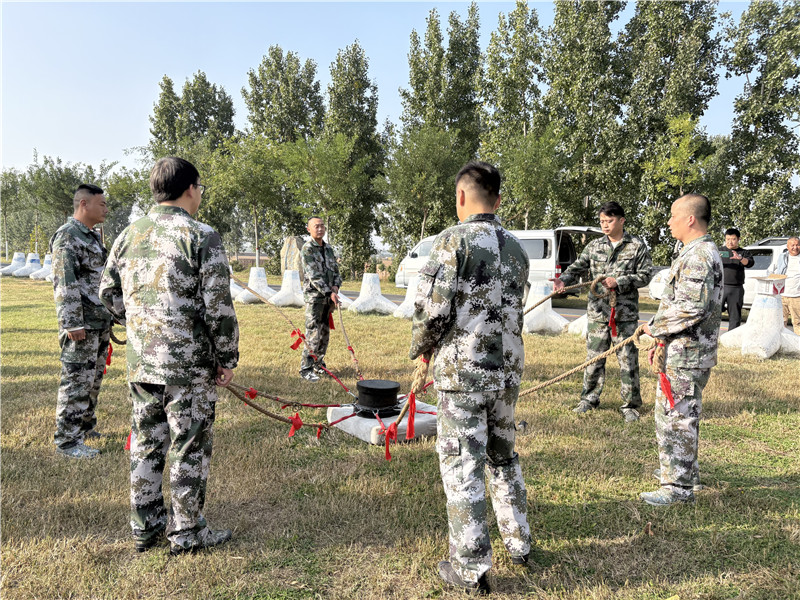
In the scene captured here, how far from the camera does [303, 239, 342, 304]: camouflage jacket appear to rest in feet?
21.0

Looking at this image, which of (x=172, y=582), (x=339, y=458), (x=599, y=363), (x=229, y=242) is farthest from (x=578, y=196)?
(x=229, y=242)

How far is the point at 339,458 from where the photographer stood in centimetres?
417

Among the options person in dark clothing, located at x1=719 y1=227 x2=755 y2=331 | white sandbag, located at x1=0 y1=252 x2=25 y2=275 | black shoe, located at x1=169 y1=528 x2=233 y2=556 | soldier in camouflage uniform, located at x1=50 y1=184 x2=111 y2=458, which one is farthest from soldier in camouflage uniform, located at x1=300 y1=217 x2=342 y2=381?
white sandbag, located at x1=0 y1=252 x2=25 y2=275

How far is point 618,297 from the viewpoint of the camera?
17.2ft

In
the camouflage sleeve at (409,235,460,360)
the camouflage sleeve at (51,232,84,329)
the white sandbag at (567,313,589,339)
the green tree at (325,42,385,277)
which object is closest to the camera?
the camouflage sleeve at (409,235,460,360)

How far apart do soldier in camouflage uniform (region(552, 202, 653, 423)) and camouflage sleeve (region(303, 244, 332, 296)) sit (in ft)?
9.75

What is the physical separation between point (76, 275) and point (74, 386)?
97cm

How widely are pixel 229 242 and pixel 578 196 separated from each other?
60936mm

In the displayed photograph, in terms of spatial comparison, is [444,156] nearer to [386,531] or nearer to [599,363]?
[599,363]

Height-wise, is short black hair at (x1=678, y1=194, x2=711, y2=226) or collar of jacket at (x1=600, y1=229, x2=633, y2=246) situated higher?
short black hair at (x1=678, y1=194, x2=711, y2=226)

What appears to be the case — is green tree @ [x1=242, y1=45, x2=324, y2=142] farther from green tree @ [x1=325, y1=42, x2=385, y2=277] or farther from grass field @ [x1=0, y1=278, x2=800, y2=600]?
grass field @ [x1=0, y1=278, x2=800, y2=600]

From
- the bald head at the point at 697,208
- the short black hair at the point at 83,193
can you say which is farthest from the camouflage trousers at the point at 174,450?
the bald head at the point at 697,208

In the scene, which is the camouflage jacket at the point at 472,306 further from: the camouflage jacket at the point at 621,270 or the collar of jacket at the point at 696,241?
the camouflage jacket at the point at 621,270

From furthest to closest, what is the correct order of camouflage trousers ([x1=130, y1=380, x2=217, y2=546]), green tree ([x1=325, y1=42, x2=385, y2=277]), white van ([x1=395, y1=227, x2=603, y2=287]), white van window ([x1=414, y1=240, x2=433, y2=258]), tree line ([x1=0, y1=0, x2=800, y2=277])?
1. green tree ([x1=325, y1=42, x2=385, y2=277])
2. tree line ([x1=0, y1=0, x2=800, y2=277])
3. white van window ([x1=414, y1=240, x2=433, y2=258])
4. white van ([x1=395, y1=227, x2=603, y2=287])
5. camouflage trousers ([x1=130, y1=380, x2=217, y2=546])
